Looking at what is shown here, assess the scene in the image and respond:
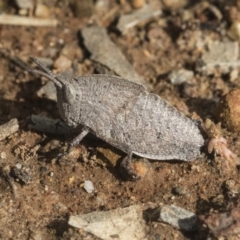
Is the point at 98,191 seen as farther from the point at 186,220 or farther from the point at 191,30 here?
the point at 191,30

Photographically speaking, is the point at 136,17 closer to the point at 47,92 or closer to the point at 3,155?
the point at 47,92

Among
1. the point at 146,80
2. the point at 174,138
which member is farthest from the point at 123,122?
the point at 146,80

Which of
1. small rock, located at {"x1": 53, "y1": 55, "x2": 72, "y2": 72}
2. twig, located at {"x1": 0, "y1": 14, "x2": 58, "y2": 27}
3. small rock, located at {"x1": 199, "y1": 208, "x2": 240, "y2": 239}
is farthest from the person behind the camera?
twig, located at {"x1": 0, "y1": 14, "x2": 58, "y2": 27}

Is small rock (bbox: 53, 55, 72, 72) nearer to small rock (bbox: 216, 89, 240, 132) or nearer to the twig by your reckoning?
the twig

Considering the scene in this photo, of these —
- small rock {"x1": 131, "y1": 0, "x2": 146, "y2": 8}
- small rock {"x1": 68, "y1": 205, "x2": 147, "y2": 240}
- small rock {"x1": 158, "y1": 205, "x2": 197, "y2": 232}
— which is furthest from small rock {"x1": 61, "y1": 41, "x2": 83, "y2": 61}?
small rock {"x1": 158, "y1": 205, "x2": 197, "y2": 232}

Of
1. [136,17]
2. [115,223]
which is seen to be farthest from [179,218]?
[136,17]
